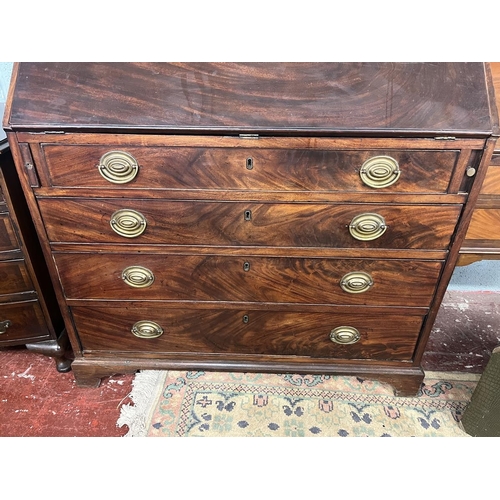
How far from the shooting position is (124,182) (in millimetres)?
1186

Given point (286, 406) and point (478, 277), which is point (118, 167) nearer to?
point (286, 406)

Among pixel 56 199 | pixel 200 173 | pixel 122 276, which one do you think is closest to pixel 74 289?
pixel 122 276

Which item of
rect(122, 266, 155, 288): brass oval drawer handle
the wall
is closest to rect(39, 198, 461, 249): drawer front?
rect(122, 266, 155, 288): brass oval drawer handle

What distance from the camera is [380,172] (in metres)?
1.15

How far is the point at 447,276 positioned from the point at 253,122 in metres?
0.78

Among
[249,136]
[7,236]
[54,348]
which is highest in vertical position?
[249,136]

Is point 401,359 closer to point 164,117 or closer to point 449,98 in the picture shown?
point 449,98

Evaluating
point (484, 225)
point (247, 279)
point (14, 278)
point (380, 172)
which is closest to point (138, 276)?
point (247, 279)

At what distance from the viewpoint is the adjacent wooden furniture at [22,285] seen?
1316 millimetres

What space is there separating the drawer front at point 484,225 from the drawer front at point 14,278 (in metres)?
1.50

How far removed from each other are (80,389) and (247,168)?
115cm

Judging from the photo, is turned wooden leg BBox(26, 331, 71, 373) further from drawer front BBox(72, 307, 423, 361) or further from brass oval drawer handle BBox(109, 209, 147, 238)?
brass oval drawer handle BBox(109, 209, 147, 238)

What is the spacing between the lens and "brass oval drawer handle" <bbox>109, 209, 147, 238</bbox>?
1.25m

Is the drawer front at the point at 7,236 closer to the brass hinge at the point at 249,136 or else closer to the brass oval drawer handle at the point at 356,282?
the brass hinge at the point at 249,136
